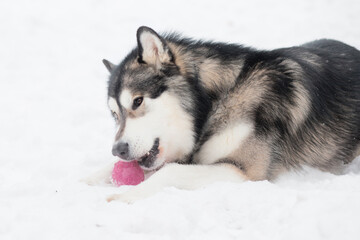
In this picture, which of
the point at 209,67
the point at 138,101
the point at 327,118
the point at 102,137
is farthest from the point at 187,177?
the point at 102,137

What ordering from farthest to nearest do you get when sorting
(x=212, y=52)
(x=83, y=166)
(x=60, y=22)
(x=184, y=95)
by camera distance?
(x=60, y=22)
(x=83, y=166)
(x=212, y=52)
(x=184, y=95)

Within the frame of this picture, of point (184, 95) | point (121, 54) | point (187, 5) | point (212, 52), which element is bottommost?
point (121, 54)

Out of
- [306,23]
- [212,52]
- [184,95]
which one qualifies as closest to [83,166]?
[184,95]

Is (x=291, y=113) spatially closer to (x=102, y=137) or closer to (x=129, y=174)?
(x=129, y=174)

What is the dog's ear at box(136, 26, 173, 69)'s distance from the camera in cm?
358

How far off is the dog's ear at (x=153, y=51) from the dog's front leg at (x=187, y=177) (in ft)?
3.01

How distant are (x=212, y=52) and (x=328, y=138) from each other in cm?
135

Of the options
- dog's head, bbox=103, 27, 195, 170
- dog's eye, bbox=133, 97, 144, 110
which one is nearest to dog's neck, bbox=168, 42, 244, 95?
dog's head, bbox=103, 27, 195, 170

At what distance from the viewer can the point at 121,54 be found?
353 inches

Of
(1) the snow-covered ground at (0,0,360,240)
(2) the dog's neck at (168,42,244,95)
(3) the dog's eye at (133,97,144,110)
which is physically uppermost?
(2) the dog's neck at (168,42,244,95)

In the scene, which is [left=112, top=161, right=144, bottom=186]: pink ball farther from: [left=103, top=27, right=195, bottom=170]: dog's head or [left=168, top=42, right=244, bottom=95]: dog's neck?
[left=168, top=42, right=244, bottom=95]: dog's neck

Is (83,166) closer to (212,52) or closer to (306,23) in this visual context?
(212,52)

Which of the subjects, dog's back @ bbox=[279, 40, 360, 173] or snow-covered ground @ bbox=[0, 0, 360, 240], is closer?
snow-covered ground @ bbox=[0, 0, 360, 240]

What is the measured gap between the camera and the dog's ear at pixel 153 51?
3584 millimetres
